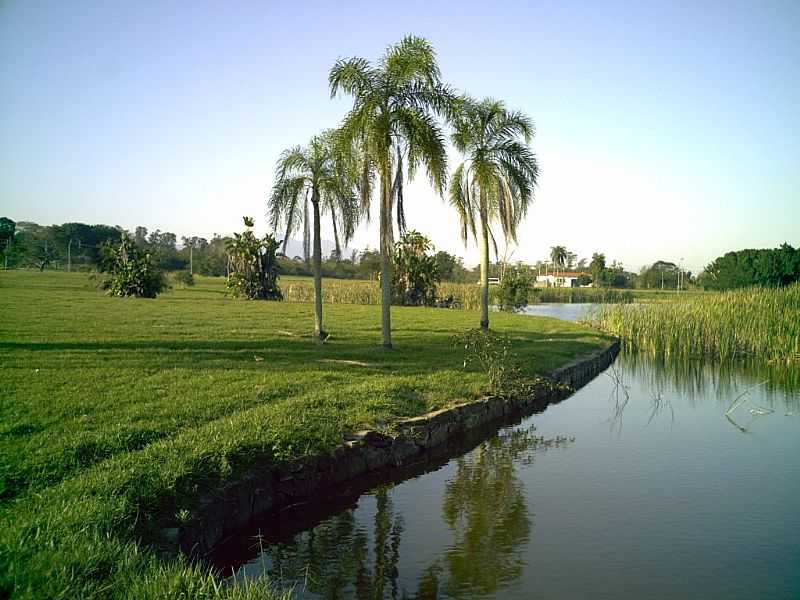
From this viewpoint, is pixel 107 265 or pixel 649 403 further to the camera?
pixel 107 265

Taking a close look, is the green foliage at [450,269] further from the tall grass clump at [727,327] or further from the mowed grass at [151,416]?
the mowed grass at [151,416]

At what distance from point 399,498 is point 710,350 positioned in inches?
677

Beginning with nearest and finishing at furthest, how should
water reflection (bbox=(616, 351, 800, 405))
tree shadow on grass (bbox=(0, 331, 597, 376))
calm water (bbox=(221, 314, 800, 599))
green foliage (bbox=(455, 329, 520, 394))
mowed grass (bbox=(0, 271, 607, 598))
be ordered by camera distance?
mowed grass (bbox=(0, 271, 607, 598)) < calm water (bbox=(221, 314, 800, 599)) < tree shadow on grass (bbox=(0, 331, 597, 376)) < green foliage (bbox=(455, 329, 520, 394)) < water reflection (bbox=(616, 351, 800, 405))

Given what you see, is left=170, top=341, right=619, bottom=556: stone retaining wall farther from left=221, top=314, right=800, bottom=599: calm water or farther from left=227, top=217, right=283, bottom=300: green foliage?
left=227, top=217, right=283, bottom=300: green foliage

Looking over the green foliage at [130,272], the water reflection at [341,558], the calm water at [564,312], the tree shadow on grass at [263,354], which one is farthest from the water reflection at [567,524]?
the green foliage at [130,272]

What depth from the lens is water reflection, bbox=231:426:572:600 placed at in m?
5.38

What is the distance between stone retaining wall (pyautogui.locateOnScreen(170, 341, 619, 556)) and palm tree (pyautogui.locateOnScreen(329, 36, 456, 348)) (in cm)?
437

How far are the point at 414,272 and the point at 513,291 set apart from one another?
5773 mm

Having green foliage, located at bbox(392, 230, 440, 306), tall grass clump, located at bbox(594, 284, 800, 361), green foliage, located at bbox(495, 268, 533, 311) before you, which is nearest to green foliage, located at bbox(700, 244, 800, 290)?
green foliage, located at bbox(495, 268, 533, 311)

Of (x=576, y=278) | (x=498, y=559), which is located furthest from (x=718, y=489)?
(x=576, y=278)

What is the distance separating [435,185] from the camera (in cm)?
1413

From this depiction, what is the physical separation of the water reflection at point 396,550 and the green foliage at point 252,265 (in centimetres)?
2754

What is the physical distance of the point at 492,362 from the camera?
12367 millimetres

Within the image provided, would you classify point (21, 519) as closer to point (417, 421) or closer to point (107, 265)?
point (417, 421)
